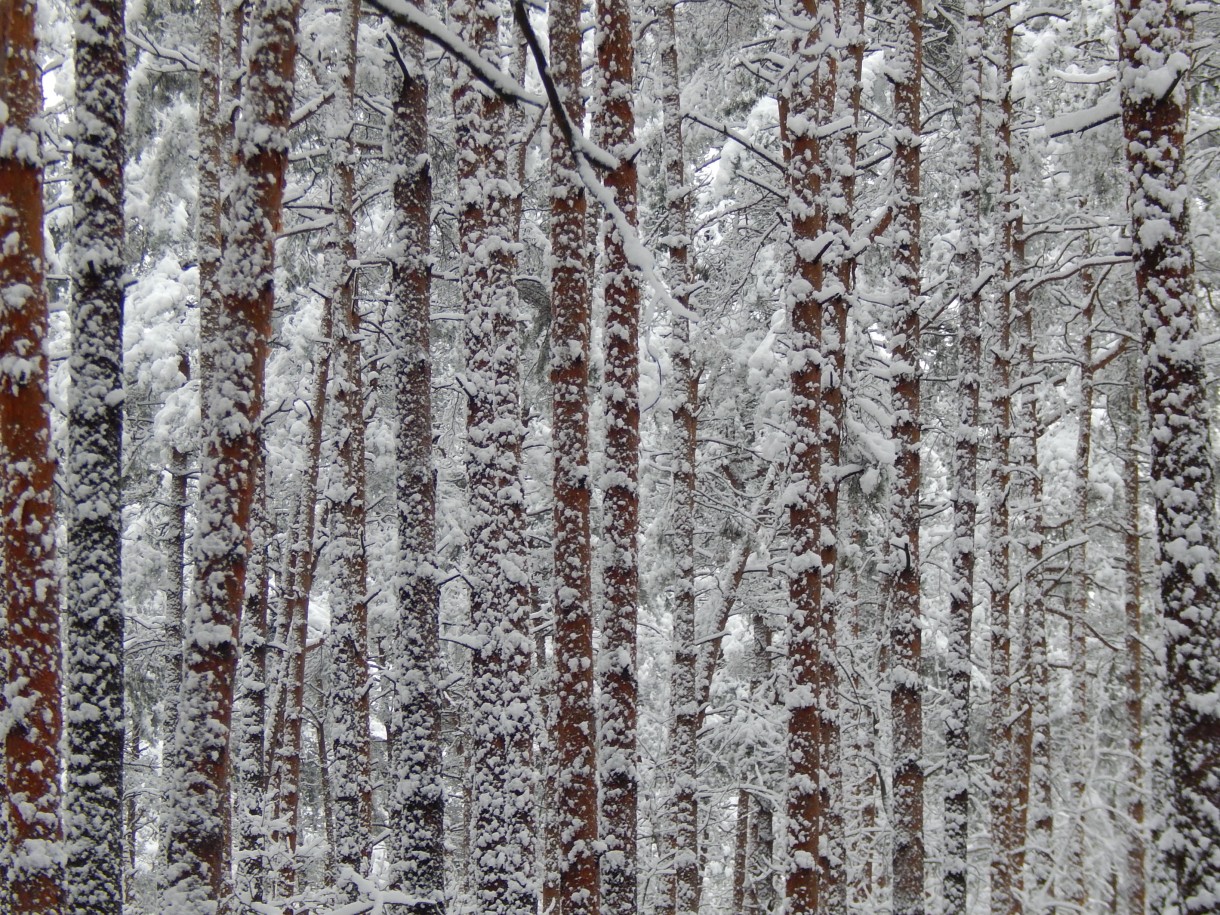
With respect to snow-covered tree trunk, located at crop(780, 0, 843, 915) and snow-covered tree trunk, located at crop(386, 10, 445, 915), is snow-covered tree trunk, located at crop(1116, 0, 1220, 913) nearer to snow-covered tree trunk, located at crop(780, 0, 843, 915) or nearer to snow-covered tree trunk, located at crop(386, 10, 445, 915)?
snow-covered tree trunk, located at crop(780, 0, 843, 915)

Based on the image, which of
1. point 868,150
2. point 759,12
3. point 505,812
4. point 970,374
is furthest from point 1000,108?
point 505,812

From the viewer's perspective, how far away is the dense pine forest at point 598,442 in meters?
5.61

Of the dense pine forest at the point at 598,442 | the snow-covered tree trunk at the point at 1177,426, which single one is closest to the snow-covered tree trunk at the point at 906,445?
the dense pine forest at the point at 598,442

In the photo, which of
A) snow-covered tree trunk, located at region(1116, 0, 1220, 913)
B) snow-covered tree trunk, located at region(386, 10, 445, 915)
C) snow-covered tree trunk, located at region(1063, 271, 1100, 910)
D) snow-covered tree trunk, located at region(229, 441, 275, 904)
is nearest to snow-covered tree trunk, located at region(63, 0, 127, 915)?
snow-covered tree trunk, located at region(386, 10, 445, 915)

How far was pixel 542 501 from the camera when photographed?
18375 millimetres

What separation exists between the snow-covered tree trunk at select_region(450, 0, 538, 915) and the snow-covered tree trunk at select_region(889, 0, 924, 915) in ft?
12.7

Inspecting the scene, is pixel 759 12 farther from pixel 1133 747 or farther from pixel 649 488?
pixel 1133 747

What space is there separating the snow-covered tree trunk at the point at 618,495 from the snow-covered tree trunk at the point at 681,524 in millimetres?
3778

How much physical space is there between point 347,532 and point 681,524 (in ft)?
13.5

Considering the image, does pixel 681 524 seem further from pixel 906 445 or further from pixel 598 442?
pixel 598 442

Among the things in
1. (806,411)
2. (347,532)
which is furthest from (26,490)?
(806,411)

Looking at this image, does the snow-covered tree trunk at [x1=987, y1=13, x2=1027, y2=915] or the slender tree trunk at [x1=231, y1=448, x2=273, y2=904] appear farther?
the slender tree trunk at [x1=231, y1=448, x2=273, y2=904]

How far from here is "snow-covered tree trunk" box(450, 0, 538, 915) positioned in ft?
25.5

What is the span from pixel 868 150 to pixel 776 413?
6.69 metres
